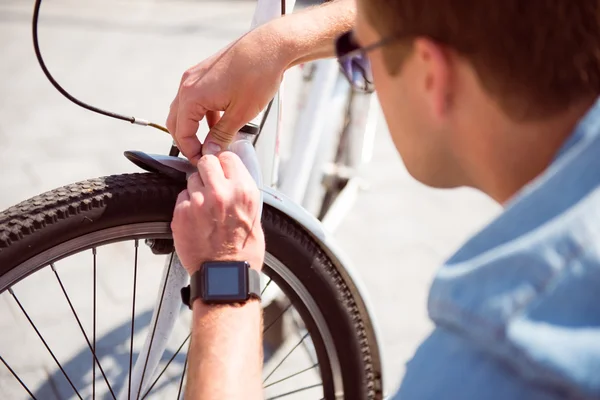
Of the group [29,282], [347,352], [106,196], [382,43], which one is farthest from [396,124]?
[29,282]

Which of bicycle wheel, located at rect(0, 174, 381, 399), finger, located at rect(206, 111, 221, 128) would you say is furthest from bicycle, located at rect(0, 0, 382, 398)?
finger, located at rect(206, 111, 221, 128)

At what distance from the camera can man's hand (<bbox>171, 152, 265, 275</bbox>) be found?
37.2 inches

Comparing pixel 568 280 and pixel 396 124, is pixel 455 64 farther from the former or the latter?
pixel 568 280

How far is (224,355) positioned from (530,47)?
51 cm

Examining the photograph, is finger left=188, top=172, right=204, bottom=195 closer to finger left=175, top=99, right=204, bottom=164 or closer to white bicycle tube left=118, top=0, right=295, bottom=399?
finger left=175, top=99, right=204, bottom=164

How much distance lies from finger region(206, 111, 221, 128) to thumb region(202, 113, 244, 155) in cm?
2

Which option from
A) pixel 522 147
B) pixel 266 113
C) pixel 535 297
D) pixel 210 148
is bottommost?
pixel 535 297

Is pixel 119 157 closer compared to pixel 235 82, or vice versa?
pixel 235 82

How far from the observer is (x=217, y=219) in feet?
3.08

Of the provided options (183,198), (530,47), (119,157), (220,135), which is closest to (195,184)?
(183,198)

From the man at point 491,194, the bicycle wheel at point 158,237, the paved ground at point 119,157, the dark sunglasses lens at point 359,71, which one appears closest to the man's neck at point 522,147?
the man at point 491,194

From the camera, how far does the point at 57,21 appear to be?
3.81 m

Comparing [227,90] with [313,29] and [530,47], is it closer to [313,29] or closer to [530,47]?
[313,29]

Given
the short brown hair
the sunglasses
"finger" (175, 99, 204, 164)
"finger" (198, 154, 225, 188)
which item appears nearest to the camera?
the short brown hair
